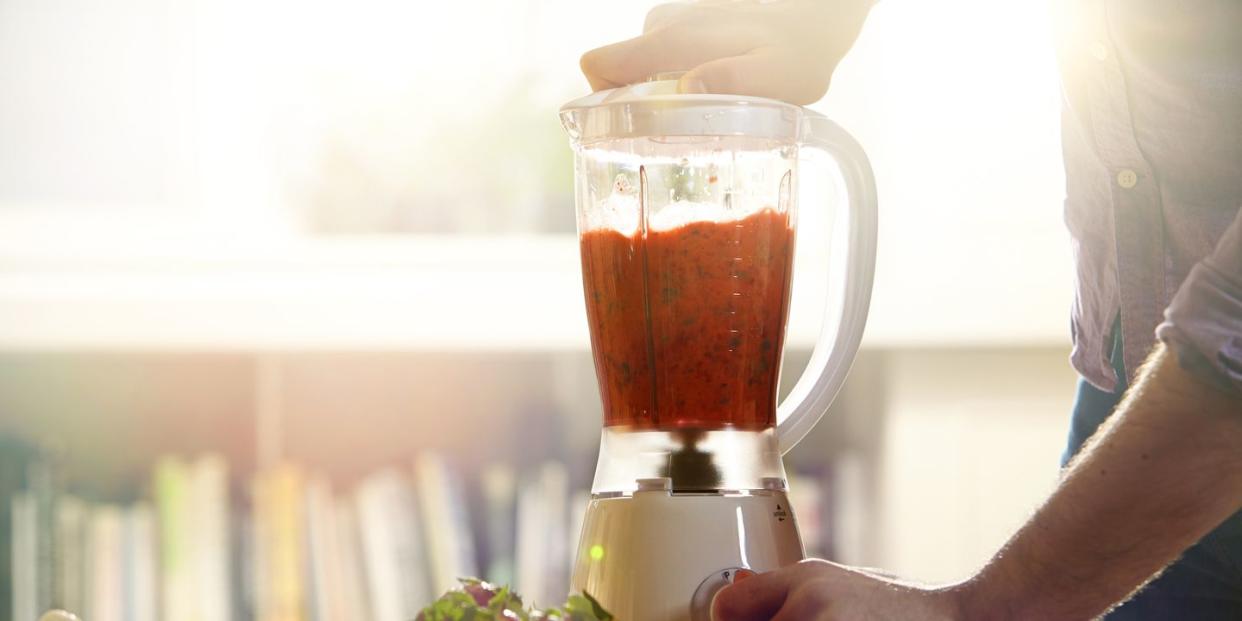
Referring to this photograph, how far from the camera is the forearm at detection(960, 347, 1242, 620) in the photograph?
54 centimetres

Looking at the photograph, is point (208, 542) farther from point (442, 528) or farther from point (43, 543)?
point (442, 528)

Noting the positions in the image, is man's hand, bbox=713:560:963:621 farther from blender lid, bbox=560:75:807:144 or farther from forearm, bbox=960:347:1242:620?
blender lid, bbox=560:75:807:144

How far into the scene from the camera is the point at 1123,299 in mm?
849

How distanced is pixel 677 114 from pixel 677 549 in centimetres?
22

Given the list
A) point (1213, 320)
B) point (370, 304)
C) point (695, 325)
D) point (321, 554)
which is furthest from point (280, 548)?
point (1213, 320)

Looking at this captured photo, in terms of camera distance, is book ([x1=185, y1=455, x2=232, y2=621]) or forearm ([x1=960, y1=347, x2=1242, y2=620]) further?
book ([x1=185, y1=455, x2=232, y2=621])

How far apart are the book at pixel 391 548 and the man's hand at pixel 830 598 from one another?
1.46m

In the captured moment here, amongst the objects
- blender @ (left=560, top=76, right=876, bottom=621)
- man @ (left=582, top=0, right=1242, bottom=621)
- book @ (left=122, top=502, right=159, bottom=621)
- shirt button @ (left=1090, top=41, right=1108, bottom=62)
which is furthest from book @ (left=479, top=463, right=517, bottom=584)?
shirt button @ (left=1090, top=41, right=1108, bottom=62)

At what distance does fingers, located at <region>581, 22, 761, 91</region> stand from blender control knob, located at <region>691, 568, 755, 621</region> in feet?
0.93

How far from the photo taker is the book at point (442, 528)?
200cm

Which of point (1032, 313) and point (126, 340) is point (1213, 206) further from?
point (126, 340)

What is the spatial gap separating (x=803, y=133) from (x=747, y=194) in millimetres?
54

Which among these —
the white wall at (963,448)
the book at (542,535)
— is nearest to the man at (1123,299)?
the white wall at (963,448)

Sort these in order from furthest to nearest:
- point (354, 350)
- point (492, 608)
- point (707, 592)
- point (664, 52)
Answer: point (354, 350), point (664, 52), point (707, 592), point (492, 608)
